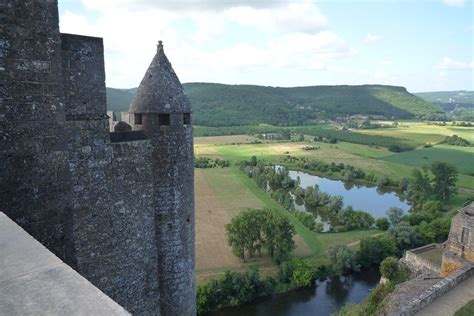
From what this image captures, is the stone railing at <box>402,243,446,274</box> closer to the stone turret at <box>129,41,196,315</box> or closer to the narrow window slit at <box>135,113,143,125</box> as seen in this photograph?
the stone turret at <box>129,41,196,315</box>

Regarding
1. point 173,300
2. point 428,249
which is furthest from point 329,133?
point 173,300

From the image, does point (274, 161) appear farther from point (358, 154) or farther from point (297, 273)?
point (297, 273)

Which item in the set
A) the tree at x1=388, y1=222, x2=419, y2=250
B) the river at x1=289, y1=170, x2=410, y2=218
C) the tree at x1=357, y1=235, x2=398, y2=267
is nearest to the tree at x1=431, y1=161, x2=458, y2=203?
the river at x1=289, y1=170, x2=410, y2=218

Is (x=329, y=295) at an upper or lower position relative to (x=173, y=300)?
lower

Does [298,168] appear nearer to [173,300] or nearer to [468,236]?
[468,236]

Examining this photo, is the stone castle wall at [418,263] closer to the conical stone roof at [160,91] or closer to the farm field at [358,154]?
the conical stone roof at [160,91]

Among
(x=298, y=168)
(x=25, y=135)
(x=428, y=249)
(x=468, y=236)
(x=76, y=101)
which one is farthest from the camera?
(x=298, y=168)

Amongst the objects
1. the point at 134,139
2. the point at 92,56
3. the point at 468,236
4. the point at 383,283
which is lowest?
the point at 383,283
